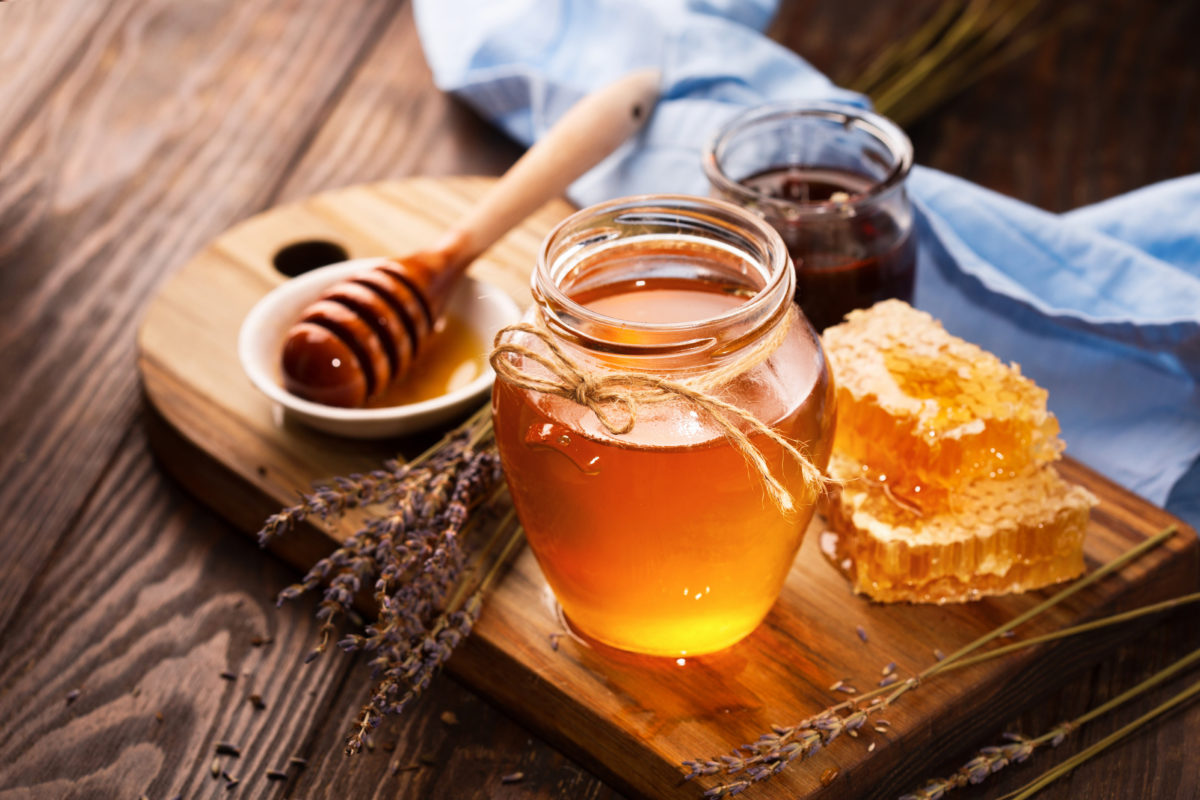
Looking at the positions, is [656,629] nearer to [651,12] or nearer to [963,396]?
[963,396]

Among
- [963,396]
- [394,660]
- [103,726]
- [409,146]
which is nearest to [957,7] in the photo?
[409,146]

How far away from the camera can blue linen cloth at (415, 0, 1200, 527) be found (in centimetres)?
132

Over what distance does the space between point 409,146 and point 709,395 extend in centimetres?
107

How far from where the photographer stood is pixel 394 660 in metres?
1.04

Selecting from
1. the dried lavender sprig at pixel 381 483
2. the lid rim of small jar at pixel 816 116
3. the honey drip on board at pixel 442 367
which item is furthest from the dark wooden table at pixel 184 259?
the lid rim of small jar at pixel 816 116

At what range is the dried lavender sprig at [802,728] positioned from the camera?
2.98 feet

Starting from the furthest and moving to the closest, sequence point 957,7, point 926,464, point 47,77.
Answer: point 957,7
point 47,77
point 926,464

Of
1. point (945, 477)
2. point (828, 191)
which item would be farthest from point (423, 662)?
point (828, 191)

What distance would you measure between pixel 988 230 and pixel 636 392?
79 centimetres

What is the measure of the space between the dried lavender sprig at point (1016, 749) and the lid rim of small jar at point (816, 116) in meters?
0.50

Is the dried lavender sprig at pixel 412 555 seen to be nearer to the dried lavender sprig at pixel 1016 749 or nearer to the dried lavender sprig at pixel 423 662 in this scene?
the dried lavender sprig at pixel 423 662

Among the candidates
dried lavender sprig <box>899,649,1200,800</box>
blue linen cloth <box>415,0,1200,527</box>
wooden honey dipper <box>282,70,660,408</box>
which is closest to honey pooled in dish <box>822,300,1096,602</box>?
dried lavender sprig <box>899,649,1200,800</box>

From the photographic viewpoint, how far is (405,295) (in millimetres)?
1274

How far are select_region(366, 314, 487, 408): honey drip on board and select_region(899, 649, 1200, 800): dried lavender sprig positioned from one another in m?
0.63
